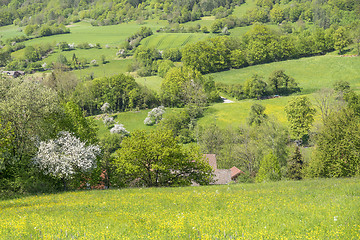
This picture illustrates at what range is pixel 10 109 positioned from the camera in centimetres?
3067

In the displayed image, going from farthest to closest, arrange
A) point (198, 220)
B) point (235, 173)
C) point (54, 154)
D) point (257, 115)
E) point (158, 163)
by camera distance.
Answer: point (257, 115) → point (235, 173) → point (158, 163) → point (54, 154) → point (198, 220)

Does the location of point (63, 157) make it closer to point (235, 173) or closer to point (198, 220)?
point (198, 220)

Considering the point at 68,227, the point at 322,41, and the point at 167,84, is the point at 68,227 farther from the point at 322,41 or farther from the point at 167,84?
the point at 322,41

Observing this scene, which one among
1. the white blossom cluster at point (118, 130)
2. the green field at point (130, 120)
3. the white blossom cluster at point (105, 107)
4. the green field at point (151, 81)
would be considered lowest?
the green field at point (151, 81)

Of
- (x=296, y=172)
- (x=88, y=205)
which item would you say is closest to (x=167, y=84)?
(x=296, y=172)

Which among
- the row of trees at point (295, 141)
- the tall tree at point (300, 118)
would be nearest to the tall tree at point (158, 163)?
the row of trees at point (295, 141)

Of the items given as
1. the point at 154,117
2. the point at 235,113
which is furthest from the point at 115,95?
the point at 235,113

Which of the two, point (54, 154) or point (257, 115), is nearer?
point (54, 154)

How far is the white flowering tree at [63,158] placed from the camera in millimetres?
31312

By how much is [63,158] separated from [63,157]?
0.12 m

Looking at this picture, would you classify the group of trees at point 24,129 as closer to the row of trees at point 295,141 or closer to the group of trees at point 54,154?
the group of trees at point 54,154

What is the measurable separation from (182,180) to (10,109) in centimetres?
2057

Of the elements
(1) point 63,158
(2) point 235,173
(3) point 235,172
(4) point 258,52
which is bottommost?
(4) point 258,52

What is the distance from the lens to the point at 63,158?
3189cm
